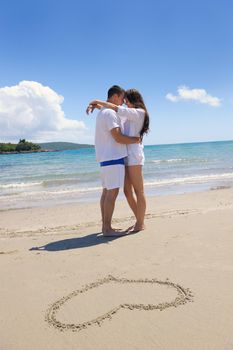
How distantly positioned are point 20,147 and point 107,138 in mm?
115447

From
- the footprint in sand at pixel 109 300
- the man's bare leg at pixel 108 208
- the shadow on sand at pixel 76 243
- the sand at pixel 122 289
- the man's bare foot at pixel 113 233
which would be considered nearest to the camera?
the sand at pixel 122 289

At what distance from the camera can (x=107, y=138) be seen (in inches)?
199

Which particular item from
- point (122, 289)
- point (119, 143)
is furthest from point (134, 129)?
point (122, 289)

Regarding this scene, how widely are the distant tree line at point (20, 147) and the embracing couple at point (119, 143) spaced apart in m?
110

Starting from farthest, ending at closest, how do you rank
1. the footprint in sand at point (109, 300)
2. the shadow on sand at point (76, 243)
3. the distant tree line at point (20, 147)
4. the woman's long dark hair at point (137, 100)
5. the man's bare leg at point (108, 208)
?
1. the distant tree line at point (20, 147)
2. the woman's long dark hair at point (137, 100)
3. the man's bare leg at point (108, 208)
4. the shadow on sand at point (76, 243)
5. the footprint in sand at point (109, 300)

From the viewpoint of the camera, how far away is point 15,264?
3.89m

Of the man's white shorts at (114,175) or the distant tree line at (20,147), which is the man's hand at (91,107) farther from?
the distant tree line at (20,147)

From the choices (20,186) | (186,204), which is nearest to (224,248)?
(186,204)

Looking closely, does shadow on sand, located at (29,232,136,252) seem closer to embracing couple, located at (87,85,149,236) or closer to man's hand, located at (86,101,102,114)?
embracing couple, located at (87,85,149,236)

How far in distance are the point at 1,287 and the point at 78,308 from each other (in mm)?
866

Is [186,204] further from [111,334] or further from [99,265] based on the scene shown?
[111,334]

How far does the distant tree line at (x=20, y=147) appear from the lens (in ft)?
365

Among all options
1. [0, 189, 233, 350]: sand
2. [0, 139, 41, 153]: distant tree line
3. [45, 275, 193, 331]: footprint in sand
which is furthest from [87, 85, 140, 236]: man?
[0, 139, 41, 153]: distant tree line

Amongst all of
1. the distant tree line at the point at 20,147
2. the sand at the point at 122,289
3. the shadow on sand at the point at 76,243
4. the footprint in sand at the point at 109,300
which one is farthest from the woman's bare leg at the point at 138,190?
the distant tree line at the point at 20,147
